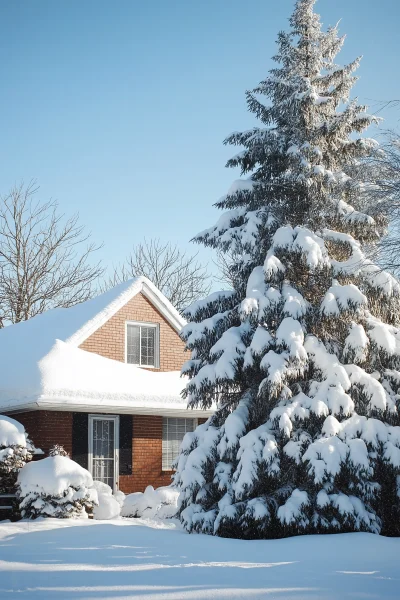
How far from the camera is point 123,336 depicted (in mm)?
19859

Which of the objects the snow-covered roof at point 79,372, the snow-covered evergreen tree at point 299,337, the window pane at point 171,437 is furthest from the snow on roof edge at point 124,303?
the snow-covered evergreen tree at point 299,337

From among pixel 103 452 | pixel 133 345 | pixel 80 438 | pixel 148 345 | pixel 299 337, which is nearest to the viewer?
pixel 299 337

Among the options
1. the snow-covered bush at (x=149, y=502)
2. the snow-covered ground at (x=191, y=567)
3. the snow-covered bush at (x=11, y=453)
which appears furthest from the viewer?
the snow-covered bush at (x=149, y=502)

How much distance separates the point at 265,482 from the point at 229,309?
11.2ft

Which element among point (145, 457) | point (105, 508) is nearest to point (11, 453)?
point (105, 508)

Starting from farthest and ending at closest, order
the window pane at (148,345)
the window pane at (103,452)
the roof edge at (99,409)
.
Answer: the window pane at (148,345) < the window pane at (103,452) < the roof edge at (99,409)

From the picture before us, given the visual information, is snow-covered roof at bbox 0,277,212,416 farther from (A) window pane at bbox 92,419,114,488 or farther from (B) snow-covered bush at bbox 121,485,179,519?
(B) snow-covered bush at bbox 121,485,179,519

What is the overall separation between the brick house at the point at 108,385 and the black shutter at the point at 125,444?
1.0 inches

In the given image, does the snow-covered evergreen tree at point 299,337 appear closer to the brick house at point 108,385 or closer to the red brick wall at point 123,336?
the brick house at point 108,385

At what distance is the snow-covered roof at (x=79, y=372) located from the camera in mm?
15898

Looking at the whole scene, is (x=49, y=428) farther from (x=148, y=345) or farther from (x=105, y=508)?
Answer: (x=148, y=345)

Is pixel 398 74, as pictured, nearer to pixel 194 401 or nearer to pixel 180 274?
pixel 194 401

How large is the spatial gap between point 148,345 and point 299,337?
9.80 m

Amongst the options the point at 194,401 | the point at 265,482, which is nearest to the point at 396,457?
the point at 265,482
